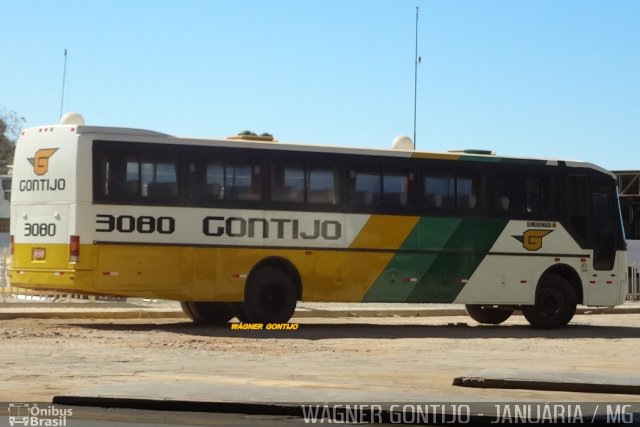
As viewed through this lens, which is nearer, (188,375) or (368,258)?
(188,375)

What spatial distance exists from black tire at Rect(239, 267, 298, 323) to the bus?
24 mm

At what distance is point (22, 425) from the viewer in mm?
10125

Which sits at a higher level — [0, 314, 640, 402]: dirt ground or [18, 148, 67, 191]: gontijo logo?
[18, 148, 67, 191]: gontijo logo

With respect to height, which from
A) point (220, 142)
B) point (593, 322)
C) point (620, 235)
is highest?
point (220, 142)

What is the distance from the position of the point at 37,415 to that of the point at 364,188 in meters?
13.6

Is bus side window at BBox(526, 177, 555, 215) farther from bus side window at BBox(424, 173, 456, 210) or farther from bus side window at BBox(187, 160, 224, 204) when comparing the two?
bus side window at BBox(187, 160, 224, 204)

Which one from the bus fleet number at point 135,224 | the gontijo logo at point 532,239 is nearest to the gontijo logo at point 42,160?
the bus fleet number at point 135,224

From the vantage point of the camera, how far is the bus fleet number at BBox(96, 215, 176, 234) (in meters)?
21.7

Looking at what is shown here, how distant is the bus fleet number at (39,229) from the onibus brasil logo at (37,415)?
10678 mm

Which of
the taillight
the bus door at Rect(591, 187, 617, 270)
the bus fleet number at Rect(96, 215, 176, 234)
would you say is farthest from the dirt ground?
the bus fleet number at Rect(96, 215, 176, 234)

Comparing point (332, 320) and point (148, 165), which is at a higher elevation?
point (148, 165)

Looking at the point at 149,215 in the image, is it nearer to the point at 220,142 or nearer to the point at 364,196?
the point at 220,142

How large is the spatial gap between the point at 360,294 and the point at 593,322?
7.65 meters

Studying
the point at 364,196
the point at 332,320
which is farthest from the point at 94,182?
the point at 332,320
